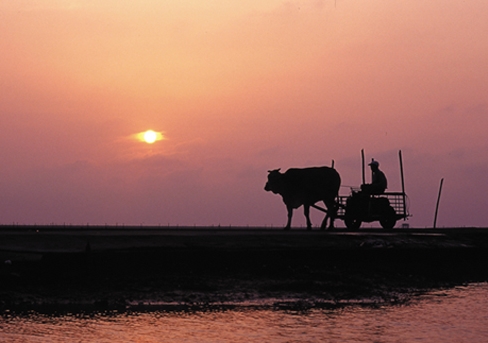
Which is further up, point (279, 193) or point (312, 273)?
point (279, 193)

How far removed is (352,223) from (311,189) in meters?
Result: 2.63

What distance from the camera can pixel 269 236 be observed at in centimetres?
2894

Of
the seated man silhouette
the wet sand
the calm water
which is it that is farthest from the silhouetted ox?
the calm water

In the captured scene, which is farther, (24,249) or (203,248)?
(203,248)

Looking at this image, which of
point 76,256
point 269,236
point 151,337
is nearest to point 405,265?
point 269,236

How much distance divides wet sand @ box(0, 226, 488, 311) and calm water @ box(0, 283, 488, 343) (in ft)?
4.96

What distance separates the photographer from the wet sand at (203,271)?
21531 millimetres

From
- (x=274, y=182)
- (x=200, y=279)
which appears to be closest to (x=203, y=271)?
(x=200, y=279)

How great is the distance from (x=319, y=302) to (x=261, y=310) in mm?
2336

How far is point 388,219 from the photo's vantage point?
4041 centimetres

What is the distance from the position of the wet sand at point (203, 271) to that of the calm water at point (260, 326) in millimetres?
1513

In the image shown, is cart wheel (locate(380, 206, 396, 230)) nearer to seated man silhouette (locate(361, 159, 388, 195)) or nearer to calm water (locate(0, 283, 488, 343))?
seated man silhouette (locate(361, 159, 388, 195))

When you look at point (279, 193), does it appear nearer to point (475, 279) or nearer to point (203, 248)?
point (475, 279)

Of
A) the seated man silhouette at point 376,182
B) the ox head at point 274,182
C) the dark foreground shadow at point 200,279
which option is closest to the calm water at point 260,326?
the dark foreground shadow at point 200,279
